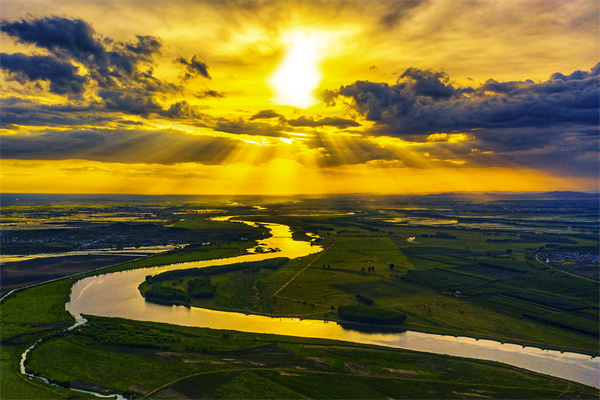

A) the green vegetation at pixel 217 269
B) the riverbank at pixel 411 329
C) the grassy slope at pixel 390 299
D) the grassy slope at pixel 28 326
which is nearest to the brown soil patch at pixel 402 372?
the riverbank at pixel 411 329

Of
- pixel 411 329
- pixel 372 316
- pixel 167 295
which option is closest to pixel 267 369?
pixel 372 316

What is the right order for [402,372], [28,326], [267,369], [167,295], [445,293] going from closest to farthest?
[402,372] < [267,369] < [28,326] < [167,295] < [445,293]

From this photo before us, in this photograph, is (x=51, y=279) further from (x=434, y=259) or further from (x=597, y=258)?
(x=597, y=258)

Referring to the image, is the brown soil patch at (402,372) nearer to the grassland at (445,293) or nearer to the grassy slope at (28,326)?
the grassland at (445,293)

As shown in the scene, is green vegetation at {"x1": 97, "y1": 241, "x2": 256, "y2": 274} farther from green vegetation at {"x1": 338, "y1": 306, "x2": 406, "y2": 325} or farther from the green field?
green vegetation at {"x1": 338, "y1": 306, "x2": 406, "y2": 325}

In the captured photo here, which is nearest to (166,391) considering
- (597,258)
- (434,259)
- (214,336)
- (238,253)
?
(214,336)

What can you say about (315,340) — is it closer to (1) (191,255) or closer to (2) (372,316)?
(2) (372,316)
